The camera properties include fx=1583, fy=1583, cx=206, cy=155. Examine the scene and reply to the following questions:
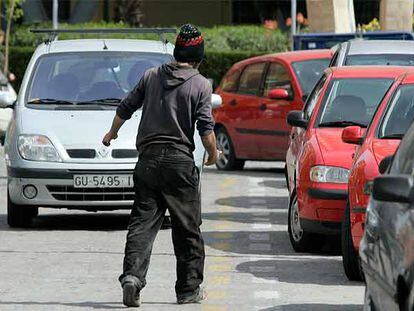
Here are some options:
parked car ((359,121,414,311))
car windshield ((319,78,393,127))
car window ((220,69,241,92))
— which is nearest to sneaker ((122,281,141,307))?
parked car ((359,121,414,311))

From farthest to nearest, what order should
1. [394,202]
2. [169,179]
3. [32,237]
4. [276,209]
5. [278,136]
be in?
[278,136] < [276,209] < [32,237] < [169,179] < [394,202]

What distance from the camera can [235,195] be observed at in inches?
725

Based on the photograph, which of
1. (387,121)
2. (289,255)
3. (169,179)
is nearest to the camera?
(169,179)

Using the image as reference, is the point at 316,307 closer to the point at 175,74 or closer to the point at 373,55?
the point at 175,74

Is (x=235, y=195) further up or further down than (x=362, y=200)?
further down

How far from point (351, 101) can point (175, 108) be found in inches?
167

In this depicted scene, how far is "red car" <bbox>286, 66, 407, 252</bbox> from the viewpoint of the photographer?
12.5 metres

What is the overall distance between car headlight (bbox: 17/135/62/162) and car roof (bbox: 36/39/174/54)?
1.49 m

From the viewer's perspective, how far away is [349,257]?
11039 mm

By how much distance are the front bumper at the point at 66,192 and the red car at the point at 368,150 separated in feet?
8.62

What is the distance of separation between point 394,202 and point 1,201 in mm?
11097

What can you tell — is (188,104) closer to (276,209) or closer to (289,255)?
(289,255)

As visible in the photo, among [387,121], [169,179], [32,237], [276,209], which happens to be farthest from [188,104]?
[276,209]

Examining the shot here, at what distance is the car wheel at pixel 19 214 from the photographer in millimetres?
14414
